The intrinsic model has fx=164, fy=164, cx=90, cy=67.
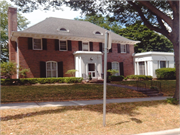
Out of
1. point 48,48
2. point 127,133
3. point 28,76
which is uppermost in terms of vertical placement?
point 48,48

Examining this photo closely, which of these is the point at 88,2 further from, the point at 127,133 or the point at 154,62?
the point at 154,62

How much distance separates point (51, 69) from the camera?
20.0 m

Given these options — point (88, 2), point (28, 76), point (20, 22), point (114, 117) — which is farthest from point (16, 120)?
point (20, 22)

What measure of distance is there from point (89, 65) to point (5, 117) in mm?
16254

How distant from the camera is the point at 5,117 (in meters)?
5.72

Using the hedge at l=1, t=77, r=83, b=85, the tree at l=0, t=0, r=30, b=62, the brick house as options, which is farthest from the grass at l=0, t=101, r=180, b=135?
the tree at l=0, t=0, r=30, b=62

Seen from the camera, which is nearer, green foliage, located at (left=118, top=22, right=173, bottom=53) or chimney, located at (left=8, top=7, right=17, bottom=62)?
chimney, located at (left=8, top=7, right=17, bottom=62)

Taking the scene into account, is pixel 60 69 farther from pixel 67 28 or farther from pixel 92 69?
pixel 67 28

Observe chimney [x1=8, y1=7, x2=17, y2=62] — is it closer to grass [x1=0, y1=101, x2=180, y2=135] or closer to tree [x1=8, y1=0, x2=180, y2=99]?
tree [x1=8, y1=0, x2=180, y2=99]

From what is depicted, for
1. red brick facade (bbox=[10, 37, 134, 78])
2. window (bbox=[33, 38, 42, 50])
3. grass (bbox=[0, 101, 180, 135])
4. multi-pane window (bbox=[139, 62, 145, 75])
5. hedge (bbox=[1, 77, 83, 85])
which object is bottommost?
grass (bbox=[0, 101, 180, 135])

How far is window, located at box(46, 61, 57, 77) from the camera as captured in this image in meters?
A: 19.9

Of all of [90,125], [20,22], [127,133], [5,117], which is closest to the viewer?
[127,133]

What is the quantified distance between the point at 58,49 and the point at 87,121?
1583 centimetres

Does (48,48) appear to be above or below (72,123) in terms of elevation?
above
